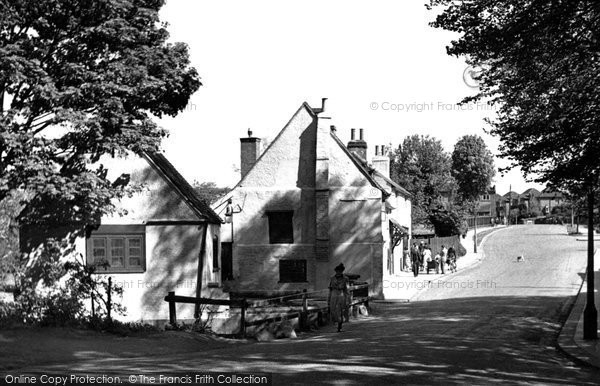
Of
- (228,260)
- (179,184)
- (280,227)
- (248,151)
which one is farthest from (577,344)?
(248,151)

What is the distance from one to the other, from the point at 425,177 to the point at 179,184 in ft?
219

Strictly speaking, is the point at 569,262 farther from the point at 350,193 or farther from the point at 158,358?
the point at 158,358

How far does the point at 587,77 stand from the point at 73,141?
41.2 feet

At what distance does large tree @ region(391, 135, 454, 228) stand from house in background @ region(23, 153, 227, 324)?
192 feet

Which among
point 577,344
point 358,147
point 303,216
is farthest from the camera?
point 358,147

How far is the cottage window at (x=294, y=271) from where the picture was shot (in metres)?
41.1

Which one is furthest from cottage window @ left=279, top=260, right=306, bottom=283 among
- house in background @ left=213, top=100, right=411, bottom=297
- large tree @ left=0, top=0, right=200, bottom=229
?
large tree @ left=0, top=0, right=200, bottom=229

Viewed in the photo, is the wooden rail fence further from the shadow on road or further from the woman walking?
the woman walking

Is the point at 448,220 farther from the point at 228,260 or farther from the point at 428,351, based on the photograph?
the point at 428,351

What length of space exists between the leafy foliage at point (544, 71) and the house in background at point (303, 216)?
806 inches

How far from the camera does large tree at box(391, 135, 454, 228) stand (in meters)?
85.9

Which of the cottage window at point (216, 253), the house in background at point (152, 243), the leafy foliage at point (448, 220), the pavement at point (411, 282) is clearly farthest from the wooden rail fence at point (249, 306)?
the leafy foliage at point (448, 220)

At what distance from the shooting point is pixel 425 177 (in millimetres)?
90688

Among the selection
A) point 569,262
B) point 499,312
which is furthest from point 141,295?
point 569,262
